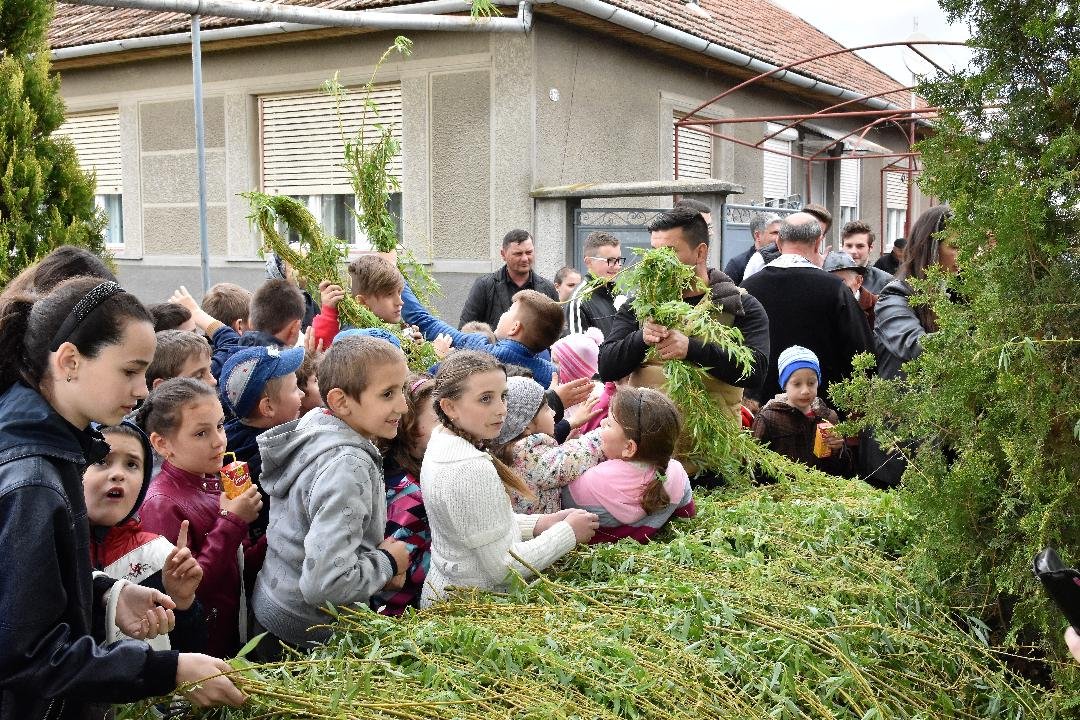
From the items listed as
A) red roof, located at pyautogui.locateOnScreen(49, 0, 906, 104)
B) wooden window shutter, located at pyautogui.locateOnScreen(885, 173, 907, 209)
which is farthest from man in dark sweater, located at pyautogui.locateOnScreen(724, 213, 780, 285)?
wooden window shutter, located at pyautogui.locateOnScreen(885, 173, 907, 209)

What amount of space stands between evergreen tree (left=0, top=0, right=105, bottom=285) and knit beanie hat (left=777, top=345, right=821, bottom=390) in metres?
3.97

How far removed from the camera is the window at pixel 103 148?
1460 cm

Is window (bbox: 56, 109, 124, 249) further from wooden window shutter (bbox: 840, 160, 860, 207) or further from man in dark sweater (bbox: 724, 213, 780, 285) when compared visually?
wooden window shutter (bbox: 840, 160, 860, 207)

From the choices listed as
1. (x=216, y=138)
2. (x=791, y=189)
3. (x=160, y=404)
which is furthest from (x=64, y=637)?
(x=791, y=189)

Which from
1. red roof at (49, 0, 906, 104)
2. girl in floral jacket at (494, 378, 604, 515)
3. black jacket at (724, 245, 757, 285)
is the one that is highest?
red roof at (49, 0, 906, 104)

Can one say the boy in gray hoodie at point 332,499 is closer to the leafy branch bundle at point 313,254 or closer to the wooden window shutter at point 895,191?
the leafy branch bundle at point 313,254

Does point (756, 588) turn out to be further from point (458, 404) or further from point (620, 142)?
point (620, 142)

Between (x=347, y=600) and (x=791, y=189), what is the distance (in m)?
16.2

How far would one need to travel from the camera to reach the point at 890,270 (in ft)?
31.1

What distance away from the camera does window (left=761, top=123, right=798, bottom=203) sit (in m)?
16.9

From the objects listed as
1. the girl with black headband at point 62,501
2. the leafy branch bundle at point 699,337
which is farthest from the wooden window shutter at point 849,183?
the girl with black headband at point 62,501

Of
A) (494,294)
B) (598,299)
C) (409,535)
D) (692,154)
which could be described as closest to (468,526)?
(409,535)

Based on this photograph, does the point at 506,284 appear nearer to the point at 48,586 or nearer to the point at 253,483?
the point at 253,483

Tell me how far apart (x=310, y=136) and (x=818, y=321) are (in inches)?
321
